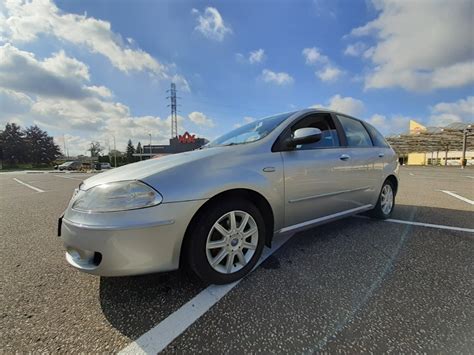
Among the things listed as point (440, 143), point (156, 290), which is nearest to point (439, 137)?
point (440, 143)

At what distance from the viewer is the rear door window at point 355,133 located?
132 inches

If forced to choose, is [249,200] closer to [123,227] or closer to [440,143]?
[123,227]

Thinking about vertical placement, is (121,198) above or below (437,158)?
below

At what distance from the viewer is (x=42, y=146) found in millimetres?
64250

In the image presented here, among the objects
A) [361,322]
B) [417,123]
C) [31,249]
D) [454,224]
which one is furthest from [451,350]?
[417,123]

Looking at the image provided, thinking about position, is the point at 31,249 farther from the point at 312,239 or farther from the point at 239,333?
the point at 312,239

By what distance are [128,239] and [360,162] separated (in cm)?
292

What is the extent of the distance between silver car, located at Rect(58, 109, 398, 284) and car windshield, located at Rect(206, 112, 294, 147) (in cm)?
2

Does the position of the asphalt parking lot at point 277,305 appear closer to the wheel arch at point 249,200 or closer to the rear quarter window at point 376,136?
the wheel arch at point 249,200

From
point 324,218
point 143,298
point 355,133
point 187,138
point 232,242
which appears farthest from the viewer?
point 187,138

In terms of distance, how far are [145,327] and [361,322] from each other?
4.54ft

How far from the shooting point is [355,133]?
3523 millimetres

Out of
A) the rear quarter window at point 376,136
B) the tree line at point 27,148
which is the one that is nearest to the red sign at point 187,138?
the tree line at point 27,148

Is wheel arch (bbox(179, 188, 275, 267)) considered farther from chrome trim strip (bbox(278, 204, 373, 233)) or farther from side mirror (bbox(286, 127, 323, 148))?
side mirror (bbox(286, 127, 323, 148))
